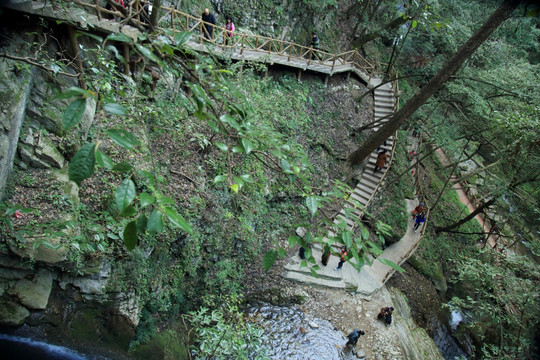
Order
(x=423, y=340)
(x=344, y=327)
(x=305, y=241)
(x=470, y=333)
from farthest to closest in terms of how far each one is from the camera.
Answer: (x=470, y=333), (x=423, y=340), (x=344, y=327), (x=305, y=241)

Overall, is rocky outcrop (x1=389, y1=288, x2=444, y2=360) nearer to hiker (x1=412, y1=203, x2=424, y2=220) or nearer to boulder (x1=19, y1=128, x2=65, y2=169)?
hiker (x1=412, y1=203, x2=424, y2=220)

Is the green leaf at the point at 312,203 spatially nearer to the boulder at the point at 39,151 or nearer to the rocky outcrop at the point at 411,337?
the boulder at the point at 39,151

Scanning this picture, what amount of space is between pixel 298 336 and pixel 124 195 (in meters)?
9.76

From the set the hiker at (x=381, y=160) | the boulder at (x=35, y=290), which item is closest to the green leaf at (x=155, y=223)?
the boulder at (x=35, y=290)

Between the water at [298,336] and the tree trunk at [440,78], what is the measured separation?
25.0 feet

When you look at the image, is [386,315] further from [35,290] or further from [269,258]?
[35,290]

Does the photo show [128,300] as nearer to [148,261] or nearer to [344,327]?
[148,261]

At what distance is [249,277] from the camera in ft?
34.8

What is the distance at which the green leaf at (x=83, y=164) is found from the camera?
1.43 meters

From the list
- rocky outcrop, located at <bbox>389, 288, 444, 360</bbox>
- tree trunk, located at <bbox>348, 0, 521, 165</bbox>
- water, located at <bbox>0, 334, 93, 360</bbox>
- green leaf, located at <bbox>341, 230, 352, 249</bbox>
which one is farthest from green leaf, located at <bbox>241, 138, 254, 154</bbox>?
rocky outcrop, located at <bbox>389, 288, 444, 360</bbox>

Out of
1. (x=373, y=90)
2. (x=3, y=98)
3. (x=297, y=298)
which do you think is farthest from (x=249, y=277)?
(x=373, y=90)

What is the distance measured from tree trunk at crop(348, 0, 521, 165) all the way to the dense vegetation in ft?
1.87

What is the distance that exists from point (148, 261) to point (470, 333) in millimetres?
14359

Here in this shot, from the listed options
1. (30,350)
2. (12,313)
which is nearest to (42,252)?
(12,313)
